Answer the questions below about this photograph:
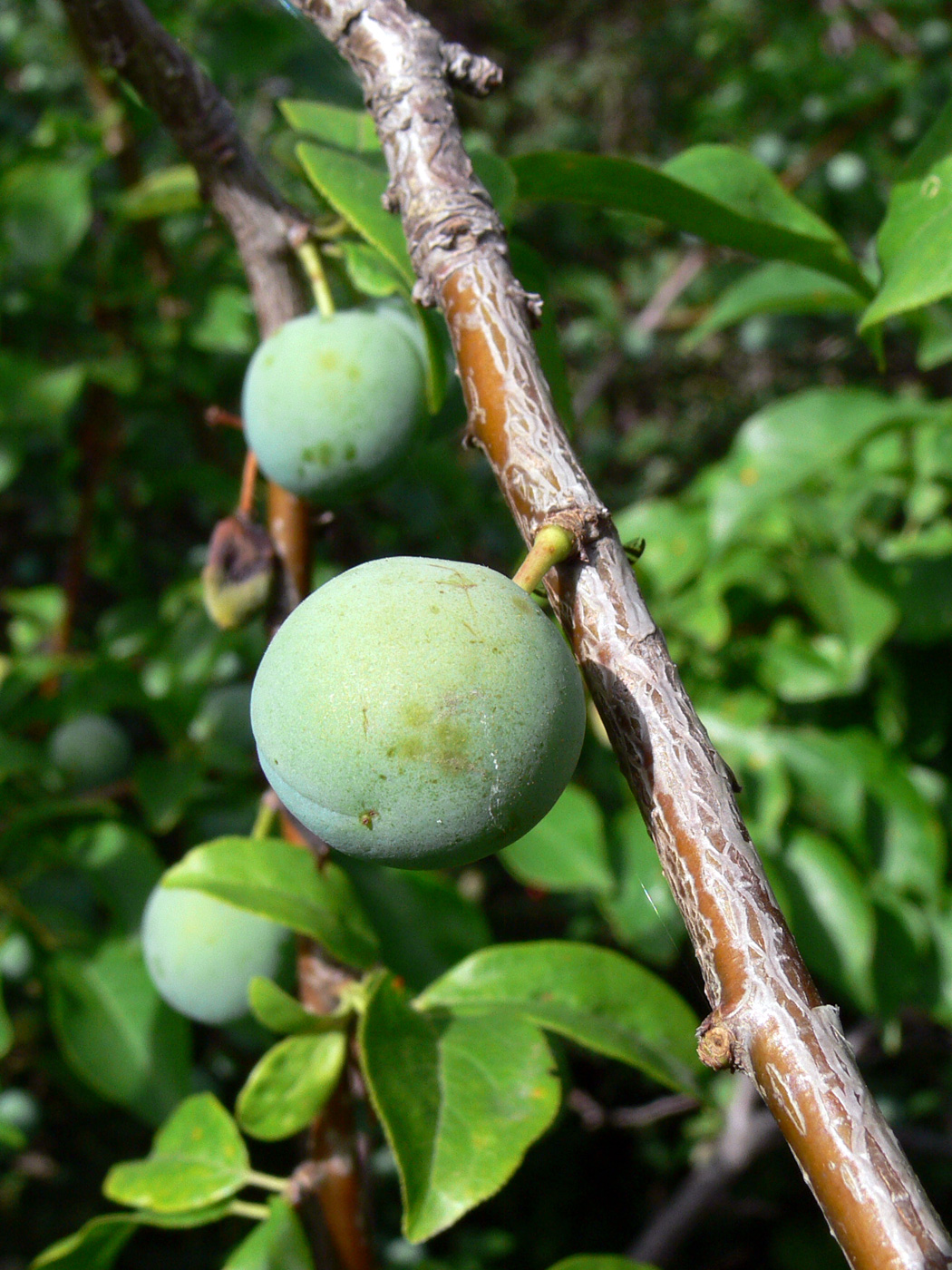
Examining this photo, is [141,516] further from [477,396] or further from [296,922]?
[477,396]

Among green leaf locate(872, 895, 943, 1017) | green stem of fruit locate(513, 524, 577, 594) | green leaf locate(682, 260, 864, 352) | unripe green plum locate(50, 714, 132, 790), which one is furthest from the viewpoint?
unripe green plum locate(50, 714, 132, 790)

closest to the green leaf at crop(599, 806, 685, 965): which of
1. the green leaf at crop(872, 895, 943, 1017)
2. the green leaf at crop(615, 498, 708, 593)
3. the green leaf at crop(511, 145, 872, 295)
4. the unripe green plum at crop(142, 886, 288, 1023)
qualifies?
the green leaf at crop(872, 895, 943, 1017)

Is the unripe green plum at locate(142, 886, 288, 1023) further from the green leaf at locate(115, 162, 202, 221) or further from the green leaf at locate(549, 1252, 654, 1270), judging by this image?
the green leaf at locate(115, 162, 202, 221)

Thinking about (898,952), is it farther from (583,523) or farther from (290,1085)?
(583,523)

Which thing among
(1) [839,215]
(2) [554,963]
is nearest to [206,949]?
(2) [554,963]

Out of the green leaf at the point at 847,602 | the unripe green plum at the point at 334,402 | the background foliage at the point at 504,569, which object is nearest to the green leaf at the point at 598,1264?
the background foliage at the point at 504,569
